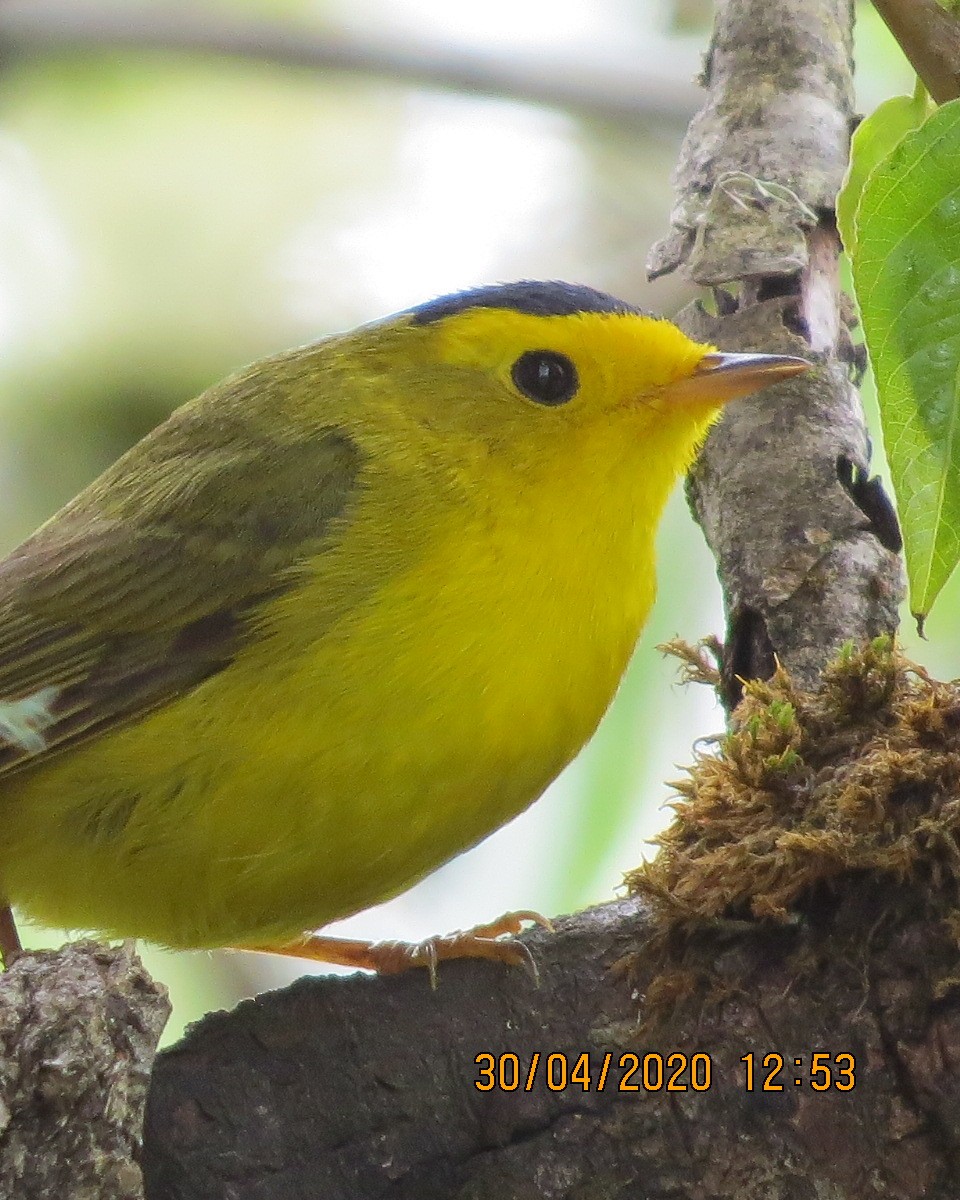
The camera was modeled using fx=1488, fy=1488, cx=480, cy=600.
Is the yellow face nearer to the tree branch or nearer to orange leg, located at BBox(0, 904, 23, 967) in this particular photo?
orange leg, located at BBox(0, 904, 23, 967)

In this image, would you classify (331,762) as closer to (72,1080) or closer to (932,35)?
(72,1080)

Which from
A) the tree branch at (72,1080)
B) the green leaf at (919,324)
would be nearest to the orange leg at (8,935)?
the tree branch at (72,1080)

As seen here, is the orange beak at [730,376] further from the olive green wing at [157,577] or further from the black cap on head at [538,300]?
the olive green wing at [157,577]

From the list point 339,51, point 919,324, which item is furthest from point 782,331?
point 339,51

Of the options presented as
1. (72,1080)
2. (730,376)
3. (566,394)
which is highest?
(566,394)

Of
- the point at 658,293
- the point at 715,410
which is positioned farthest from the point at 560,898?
the point at 658,293

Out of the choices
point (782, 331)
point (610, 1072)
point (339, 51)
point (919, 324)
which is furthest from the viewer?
point (339, 51)
